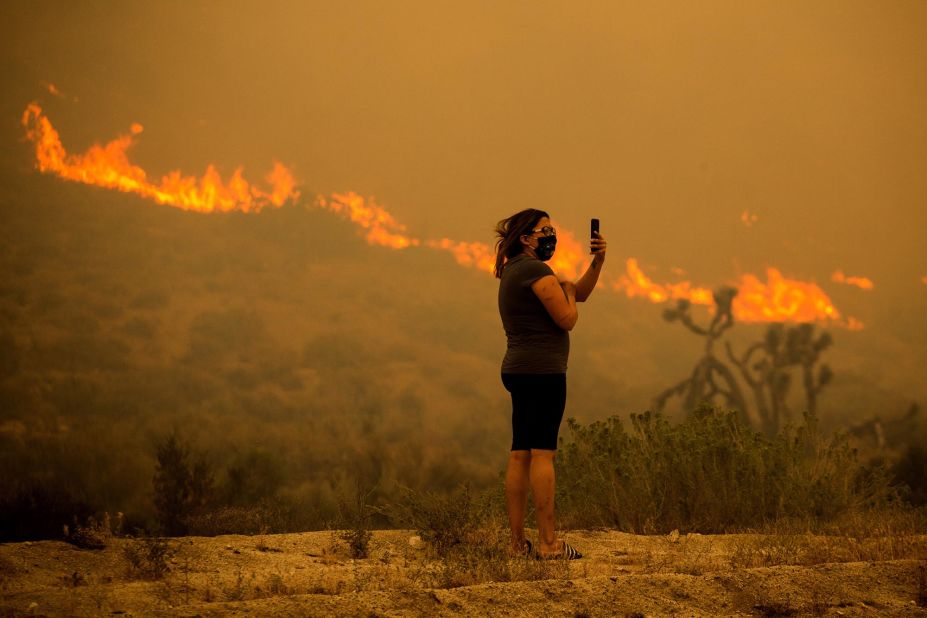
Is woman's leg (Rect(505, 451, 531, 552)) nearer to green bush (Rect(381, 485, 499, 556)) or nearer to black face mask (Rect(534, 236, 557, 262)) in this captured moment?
green bush (Rect(381, 485, 499, 556))

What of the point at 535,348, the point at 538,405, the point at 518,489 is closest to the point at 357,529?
the point at 518,489

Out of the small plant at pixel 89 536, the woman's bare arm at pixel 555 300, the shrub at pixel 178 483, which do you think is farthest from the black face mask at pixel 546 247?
the shrub at pixel 178 483

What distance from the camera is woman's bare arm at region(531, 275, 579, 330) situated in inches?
225

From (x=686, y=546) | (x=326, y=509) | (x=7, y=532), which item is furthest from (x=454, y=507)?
(x=326, y=509)

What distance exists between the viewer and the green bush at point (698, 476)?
905 cm

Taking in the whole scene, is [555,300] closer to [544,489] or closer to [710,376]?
[544,489]

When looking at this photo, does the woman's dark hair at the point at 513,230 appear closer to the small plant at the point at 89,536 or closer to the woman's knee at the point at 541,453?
the woman's knee at the point at 541,453

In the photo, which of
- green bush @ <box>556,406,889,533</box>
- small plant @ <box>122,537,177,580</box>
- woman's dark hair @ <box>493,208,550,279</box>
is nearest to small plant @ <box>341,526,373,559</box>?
small plant @ <box>122,537,177,580</box>

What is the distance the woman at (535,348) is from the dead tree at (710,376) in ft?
67.6

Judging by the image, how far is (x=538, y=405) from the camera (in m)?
5.89

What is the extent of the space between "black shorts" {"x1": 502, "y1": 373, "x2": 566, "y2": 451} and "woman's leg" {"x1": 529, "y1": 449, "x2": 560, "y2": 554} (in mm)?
65

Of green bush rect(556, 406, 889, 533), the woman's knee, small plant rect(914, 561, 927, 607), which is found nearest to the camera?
small plant rect(914, 561, 927, 607)

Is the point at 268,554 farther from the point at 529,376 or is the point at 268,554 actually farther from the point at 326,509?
the point at 326,509

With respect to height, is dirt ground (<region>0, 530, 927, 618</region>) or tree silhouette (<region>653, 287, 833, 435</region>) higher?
tree silhouette (<region>653, 287, 833, 435</region>)
